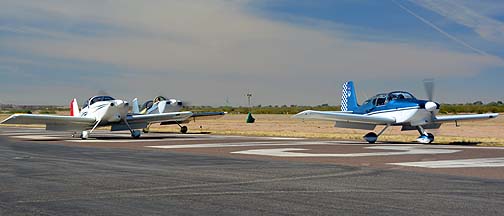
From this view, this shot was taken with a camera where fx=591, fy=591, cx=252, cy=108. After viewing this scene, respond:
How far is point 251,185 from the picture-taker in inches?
376

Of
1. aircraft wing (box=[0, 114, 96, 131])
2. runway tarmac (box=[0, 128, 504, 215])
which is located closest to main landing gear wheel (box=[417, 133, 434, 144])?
runway tarmac (box=[0, 128, 504, 215])

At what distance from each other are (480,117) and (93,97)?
735 inches

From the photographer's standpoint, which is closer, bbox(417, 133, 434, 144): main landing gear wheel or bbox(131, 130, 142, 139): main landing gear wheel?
bbox(417, 133, 434, 144): main landing gear wheel

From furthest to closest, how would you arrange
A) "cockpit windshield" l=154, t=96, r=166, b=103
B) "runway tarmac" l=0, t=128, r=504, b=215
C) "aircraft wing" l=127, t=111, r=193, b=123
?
"cockpit windshield" l=154, t=96, r=166, b=103
"aircraft wing" l=127, t=111, r=193, b=123
"runway tarmac" l=0, t=128, r=504, b=215

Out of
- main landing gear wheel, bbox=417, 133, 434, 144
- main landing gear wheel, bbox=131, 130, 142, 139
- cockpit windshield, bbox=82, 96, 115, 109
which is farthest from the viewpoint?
cockpit windshield, bbox=82, 96, 115, 109

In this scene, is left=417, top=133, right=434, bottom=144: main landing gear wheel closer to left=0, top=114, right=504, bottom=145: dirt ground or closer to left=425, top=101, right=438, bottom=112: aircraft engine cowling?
left=425, top=101, right=438, bottom=112: aircraft engine cowling

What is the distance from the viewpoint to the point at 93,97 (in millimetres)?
30344

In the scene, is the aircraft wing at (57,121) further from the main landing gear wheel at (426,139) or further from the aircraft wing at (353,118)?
the main landing gear wheel at (426,139)

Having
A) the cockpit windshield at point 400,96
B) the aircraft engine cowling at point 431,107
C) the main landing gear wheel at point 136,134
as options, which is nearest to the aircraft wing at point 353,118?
the cockpit windshield at point 400,96

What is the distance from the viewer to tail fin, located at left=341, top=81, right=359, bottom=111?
29.3 m

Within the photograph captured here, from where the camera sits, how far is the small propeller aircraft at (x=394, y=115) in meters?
23.4

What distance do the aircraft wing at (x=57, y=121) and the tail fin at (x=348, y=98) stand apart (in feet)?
41.1

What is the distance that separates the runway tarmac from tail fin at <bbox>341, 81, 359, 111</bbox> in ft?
45.7

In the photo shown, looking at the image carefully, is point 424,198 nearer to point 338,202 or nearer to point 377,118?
point 338,202
